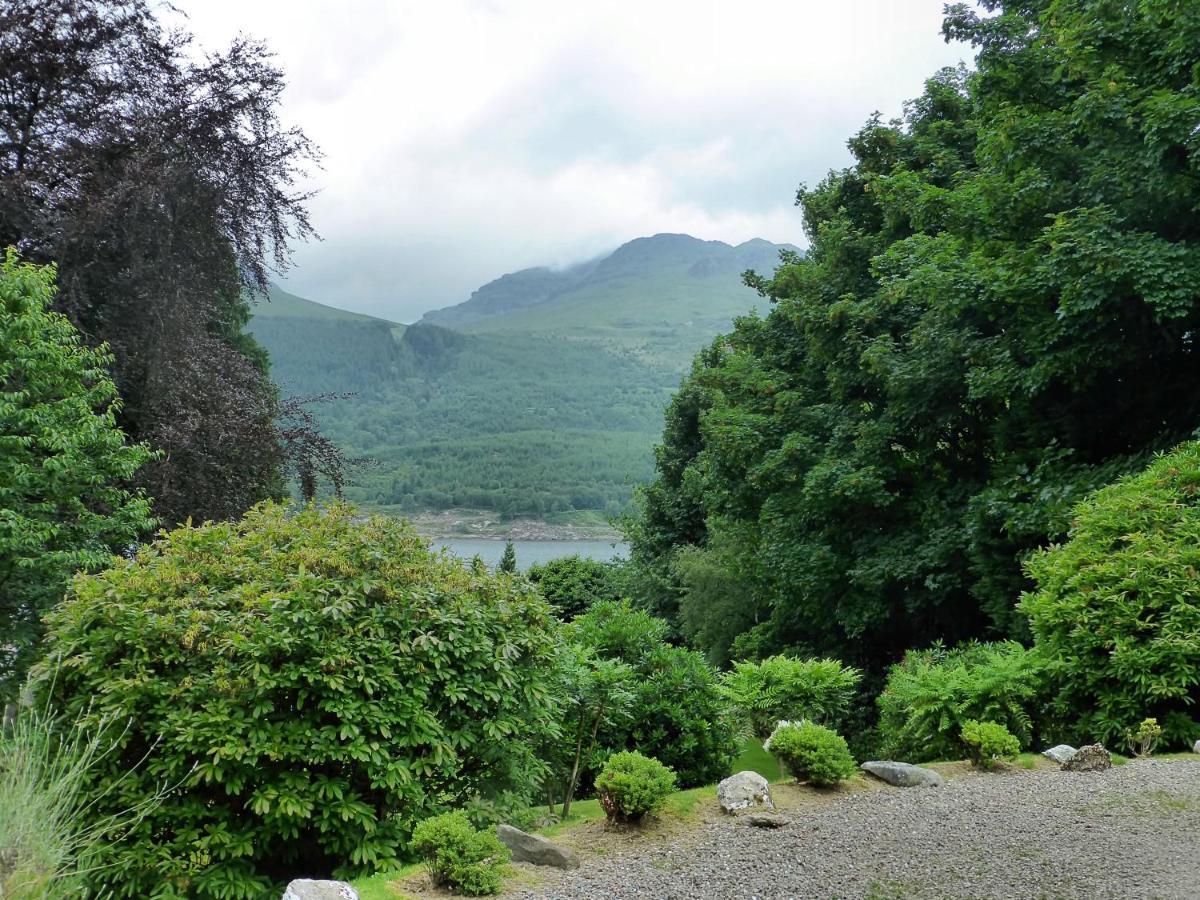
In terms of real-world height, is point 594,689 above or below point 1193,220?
below

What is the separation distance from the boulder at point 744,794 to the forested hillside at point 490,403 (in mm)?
10295

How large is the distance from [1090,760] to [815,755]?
2.23 metres

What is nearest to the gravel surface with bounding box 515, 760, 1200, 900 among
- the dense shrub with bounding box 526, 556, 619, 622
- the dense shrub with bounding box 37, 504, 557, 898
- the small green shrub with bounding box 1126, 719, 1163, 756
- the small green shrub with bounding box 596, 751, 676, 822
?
the small green shrub with bounding box 596, 751, 676, 822

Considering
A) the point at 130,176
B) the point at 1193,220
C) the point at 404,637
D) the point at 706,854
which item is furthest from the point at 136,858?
the point at 1193,220

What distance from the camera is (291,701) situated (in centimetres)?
473

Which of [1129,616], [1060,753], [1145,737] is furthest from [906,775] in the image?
[1129,616]

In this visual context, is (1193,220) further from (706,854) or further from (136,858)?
(136,858)

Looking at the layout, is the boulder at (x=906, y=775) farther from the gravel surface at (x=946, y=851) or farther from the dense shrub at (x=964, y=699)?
the dense shrub at (x=964, y=699)

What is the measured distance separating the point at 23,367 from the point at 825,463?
10748 mm

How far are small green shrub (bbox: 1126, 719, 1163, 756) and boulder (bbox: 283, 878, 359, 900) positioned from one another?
19.4 ft

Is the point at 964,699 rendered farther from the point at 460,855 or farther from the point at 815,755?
the point at 460,855

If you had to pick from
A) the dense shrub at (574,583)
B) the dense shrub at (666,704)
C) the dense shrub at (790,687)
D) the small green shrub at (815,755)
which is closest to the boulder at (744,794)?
the small green shrub at (815,755)

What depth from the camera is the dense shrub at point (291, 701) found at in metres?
4.46

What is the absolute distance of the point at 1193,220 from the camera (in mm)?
10164
